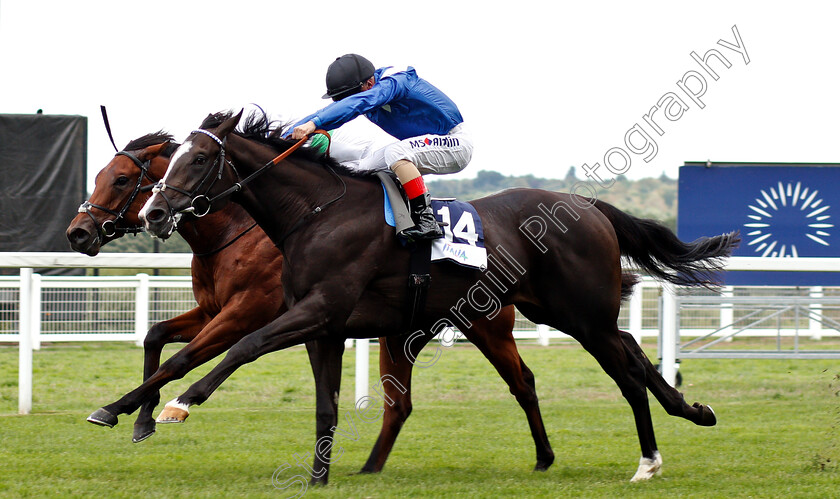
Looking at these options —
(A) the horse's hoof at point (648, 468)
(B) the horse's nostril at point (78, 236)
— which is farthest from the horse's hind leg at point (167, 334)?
(A) the horse's hoof at point (648, 468)

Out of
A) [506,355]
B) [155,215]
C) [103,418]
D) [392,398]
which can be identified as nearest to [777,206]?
[506,355]

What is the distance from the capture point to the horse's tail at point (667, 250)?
5406mm

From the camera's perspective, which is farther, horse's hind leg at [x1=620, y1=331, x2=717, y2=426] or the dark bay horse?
the dark bay horse

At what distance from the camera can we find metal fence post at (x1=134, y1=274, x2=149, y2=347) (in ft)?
35.0

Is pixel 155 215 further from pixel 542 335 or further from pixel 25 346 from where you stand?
pixel 542 335

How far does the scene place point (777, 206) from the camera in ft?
38.5

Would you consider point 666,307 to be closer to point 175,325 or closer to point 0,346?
point 175,325

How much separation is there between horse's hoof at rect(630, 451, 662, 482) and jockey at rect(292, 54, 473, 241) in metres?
1.60

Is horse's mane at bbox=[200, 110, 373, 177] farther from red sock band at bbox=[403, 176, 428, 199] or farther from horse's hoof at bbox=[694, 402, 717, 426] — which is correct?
horse's hoof at bbox=[694, 402, 717, 426]

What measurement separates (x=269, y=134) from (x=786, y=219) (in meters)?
8.88

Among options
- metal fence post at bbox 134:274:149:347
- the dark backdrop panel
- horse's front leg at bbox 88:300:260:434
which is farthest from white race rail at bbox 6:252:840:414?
the dark backdrop panel

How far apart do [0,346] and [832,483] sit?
31.6ft

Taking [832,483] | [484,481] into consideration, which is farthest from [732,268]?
[484,481]

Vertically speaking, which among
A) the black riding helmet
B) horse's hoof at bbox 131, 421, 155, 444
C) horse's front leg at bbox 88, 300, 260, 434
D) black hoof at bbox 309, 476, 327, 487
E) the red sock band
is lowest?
black hoof at bbox 309, 476, 327, 487
